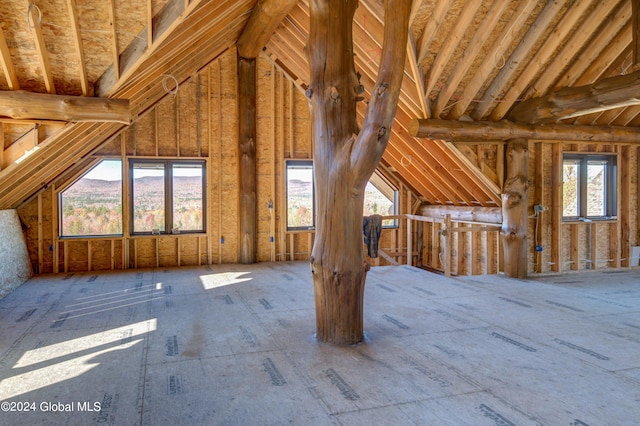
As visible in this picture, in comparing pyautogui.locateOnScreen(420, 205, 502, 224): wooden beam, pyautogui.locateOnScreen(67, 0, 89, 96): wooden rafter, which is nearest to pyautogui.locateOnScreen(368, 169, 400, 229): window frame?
pyautogui.locateOnScreen(420, 205, 502, 224): wooden beam

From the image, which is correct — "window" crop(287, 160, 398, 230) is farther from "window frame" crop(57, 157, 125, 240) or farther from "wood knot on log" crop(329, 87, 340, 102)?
"wood knot on log" crop(329, 87, 340, 102)

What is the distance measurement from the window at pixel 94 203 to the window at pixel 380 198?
205 inches

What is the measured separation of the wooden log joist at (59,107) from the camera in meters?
4.02

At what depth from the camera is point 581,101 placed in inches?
227

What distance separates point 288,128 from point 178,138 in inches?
87.0

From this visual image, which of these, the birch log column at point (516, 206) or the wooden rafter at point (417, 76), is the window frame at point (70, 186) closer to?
the wooden rafter at point (417, 76)

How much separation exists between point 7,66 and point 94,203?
431 centimetres

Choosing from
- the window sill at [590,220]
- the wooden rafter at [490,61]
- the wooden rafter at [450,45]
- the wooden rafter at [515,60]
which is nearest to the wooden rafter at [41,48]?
the wooden rafter at [450,45]

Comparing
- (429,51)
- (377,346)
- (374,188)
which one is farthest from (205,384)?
(374,188)

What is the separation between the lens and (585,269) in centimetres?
781

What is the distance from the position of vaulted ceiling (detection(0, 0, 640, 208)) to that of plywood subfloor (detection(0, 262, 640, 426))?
2123mm

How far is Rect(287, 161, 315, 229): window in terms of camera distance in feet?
29.4

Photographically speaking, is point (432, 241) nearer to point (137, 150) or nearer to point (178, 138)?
point (178, 138)

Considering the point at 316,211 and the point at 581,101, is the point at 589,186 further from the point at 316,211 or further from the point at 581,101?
the point at 316,211
